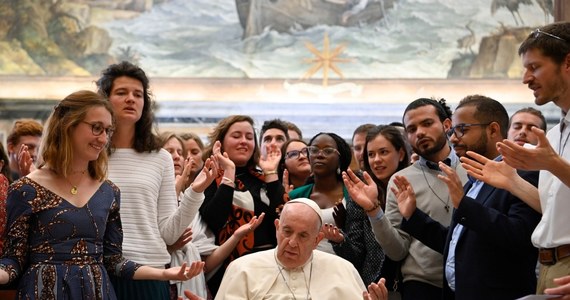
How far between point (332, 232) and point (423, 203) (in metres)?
0.64

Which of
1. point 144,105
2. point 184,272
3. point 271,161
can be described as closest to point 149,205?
point 144,105

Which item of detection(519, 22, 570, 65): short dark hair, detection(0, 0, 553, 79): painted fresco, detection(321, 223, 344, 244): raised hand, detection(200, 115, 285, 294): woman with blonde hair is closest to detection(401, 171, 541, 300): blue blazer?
detection(519, 22, 570, 65): short dark hair

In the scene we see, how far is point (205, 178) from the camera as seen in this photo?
5.57 metres

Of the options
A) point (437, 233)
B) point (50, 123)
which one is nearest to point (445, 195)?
point (437, 233)

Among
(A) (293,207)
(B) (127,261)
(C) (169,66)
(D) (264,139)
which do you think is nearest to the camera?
(B) (127,261)

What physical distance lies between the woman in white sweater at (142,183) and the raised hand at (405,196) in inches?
46.0

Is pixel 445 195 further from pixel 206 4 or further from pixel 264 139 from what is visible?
pixel 206 4

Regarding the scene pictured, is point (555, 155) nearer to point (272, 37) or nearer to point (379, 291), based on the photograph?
point (379, 291)

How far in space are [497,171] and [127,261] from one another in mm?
2018

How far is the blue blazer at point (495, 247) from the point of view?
15.7 feet

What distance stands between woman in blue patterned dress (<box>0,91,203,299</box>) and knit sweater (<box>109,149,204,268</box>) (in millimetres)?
435

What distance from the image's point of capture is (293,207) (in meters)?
5.29

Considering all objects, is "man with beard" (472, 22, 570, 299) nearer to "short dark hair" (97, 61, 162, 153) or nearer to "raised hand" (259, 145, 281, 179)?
"short dark hair" (97, 61, 162, 153)

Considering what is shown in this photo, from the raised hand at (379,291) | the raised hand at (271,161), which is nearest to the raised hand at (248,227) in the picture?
the raised hand at (271,161)
